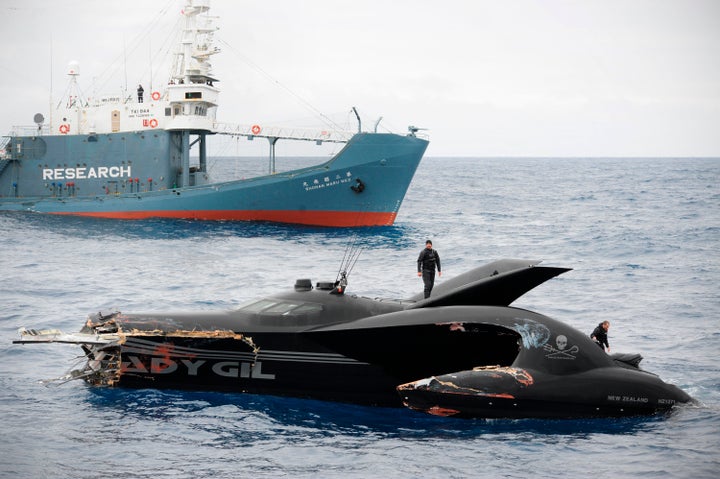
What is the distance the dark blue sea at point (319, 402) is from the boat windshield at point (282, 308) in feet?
5.89

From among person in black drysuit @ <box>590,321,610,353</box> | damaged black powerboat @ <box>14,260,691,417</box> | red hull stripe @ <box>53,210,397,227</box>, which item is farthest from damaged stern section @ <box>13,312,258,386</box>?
red hull stripe @ <box>53,210,397,227</box>

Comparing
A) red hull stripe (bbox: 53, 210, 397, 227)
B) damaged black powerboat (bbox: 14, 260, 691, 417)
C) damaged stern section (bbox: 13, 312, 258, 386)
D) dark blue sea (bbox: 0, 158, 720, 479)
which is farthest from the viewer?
red hull stripe (bbox: 53, 210, 397, 227)

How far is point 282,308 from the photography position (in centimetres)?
1666

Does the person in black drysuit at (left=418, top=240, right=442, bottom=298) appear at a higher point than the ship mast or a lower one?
lower

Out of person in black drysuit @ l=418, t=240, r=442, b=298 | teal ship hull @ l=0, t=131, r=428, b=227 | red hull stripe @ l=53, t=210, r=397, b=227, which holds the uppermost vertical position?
teal ship hull @ l=0, t=131, r=428, b=227

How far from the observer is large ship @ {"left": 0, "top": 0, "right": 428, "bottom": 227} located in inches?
1892

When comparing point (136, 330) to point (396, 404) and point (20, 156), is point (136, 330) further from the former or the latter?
point (20, 156)

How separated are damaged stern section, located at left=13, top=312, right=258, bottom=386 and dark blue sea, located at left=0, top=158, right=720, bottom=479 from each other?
47cm

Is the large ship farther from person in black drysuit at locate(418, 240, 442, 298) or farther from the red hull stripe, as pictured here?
person in black drysuit at locate(418, 240, 442, 298)

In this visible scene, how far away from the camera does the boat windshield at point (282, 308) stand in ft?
54.2

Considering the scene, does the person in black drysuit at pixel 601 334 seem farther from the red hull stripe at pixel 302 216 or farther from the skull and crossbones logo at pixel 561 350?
the red hull stripe at pixel 302 216

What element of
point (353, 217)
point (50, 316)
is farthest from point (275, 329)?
point (353, 217)

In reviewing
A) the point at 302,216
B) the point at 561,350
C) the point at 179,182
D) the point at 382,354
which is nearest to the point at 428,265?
the point at 382,354

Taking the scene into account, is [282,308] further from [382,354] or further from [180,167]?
[180,167]
